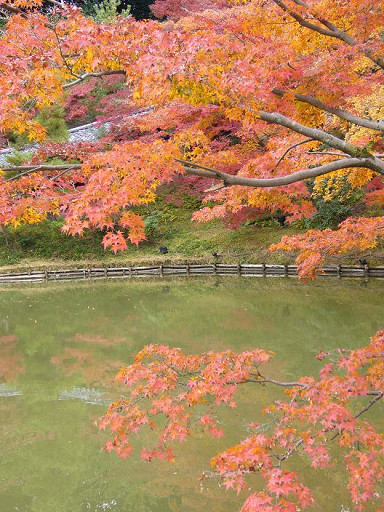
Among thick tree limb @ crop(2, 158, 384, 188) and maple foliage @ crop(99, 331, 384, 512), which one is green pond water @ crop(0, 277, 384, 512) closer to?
maple foliage @ crop(99, 331, 384, 512)

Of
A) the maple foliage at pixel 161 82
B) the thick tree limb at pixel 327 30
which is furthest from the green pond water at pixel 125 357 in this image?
the thick tree limb at pixel 327 30

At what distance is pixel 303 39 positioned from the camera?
471 cm

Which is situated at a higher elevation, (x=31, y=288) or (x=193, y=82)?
(x=193, y=82)

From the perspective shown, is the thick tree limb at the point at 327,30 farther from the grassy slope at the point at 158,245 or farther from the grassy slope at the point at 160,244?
the grassy slope at the point at 158,245

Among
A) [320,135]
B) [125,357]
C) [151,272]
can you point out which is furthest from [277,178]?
[151,272]

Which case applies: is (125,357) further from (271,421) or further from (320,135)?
(320,135)

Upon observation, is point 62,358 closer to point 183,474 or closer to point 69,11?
point 183,474

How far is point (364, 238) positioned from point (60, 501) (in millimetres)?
5666

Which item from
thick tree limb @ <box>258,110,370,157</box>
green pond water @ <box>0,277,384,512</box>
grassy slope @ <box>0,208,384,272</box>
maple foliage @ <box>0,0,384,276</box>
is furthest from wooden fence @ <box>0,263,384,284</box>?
thick tree limb @ <box>258,110,370,157</box>

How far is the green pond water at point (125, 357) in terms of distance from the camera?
15.5ft

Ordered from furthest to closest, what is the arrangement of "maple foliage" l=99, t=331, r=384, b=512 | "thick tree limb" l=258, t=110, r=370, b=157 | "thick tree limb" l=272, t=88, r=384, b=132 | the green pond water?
the green pond water, "thick tree limb" l=272, t=88, r=384, b=132, "thick tree limb" l=258, t=110, r=370, b=157, "maple foliage" l=99, t=331, r=384, b=512

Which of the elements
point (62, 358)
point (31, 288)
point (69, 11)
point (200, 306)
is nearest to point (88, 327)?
point (62, 358)

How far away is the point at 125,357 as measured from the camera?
28.1 feet

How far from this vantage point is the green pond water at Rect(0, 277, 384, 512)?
15.5ft
